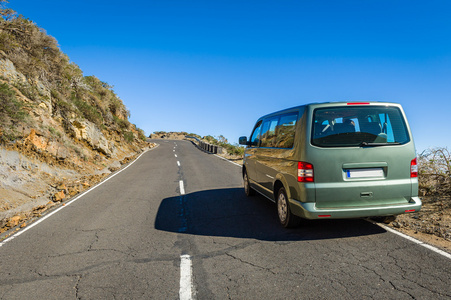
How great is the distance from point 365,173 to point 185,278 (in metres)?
3.05

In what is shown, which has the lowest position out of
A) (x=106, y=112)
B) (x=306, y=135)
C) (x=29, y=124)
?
(x=306, y=135)

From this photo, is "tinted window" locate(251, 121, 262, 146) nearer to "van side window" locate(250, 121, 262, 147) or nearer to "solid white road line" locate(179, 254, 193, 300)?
"van side window" locate(250, 121, 262, 147)

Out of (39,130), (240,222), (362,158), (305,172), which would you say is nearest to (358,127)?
(362,158)

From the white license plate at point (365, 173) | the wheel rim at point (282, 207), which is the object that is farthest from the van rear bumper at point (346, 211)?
the wheel rim at point (282, 207)

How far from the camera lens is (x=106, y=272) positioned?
3.69 metres

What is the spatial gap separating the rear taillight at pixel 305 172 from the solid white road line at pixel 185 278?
2072 mm

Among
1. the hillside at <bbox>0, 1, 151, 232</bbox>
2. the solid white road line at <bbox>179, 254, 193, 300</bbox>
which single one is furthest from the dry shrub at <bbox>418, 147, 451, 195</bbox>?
the hillside at <bbox>0, 1, 151, 232</bbox>

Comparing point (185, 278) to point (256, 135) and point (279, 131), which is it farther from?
point (256, 135)

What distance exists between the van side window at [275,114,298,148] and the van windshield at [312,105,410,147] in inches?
19.8

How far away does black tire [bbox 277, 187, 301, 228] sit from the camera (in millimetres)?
4922

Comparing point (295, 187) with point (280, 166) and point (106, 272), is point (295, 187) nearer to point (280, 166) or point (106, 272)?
point (280, 166)

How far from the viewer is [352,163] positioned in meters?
4.35

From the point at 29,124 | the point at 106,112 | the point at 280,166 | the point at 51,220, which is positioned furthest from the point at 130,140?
the point at 280,166

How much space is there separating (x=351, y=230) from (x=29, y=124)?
12171mm
